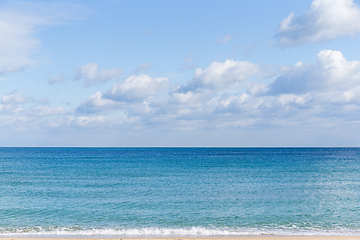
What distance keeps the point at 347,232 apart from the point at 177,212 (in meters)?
12.9

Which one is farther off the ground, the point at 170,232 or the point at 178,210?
the point at 178,210

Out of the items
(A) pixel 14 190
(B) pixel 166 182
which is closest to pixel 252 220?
(B) pixel 166 182

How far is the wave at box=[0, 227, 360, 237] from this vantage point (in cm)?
2086

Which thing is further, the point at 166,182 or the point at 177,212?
the point at 166,182

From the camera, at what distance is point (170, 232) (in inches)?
842

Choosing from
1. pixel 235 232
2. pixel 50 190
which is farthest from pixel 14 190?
pixel 235 232

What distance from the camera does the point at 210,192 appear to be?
119 ft

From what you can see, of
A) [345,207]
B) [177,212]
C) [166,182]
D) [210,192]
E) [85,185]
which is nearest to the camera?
[177,212]

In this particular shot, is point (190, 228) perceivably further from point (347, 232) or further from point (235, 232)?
point (347, 232)

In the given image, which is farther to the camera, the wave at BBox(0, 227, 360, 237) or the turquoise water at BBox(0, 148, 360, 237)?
the turquoise water at BBox(0, 148, 360, 237)

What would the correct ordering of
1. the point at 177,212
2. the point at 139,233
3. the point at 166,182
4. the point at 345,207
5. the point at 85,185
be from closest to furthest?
the point at 139,233, the point at 177,212, the point at 345,207, the point at 85,185, the point at 166,182

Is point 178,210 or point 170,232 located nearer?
point 170,232

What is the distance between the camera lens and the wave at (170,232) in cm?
2086

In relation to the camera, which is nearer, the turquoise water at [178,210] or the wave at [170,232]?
the wave at [170,232]
